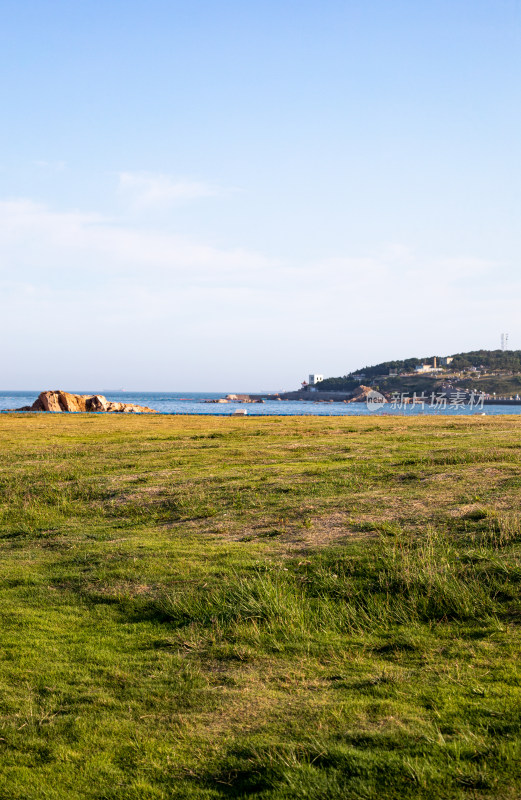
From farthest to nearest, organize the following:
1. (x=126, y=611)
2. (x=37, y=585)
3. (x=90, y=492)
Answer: (x=90, y=492), (x=37, y=585), (x=126, y=611)

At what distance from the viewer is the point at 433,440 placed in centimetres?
3719

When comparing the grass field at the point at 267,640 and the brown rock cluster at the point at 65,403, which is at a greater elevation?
the brown rock cluster at the point at 65,403

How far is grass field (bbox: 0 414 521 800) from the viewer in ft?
22.2

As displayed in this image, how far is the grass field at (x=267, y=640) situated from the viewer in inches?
266

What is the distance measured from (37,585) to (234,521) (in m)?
6.52

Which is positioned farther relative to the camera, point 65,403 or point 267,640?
point 65,403

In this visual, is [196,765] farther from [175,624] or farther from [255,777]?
[175,624]

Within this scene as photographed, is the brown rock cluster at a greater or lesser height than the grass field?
greater

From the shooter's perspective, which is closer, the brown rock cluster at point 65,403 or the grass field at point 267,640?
the grass field at point 267,640

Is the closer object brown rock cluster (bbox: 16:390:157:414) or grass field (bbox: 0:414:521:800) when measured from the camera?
grass field (bbox: 0:414:521:800)

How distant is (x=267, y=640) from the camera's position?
10.7m

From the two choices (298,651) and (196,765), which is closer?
(196,765)

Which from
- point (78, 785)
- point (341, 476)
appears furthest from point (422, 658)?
point (341, 476)

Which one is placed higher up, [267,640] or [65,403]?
[65,403]
